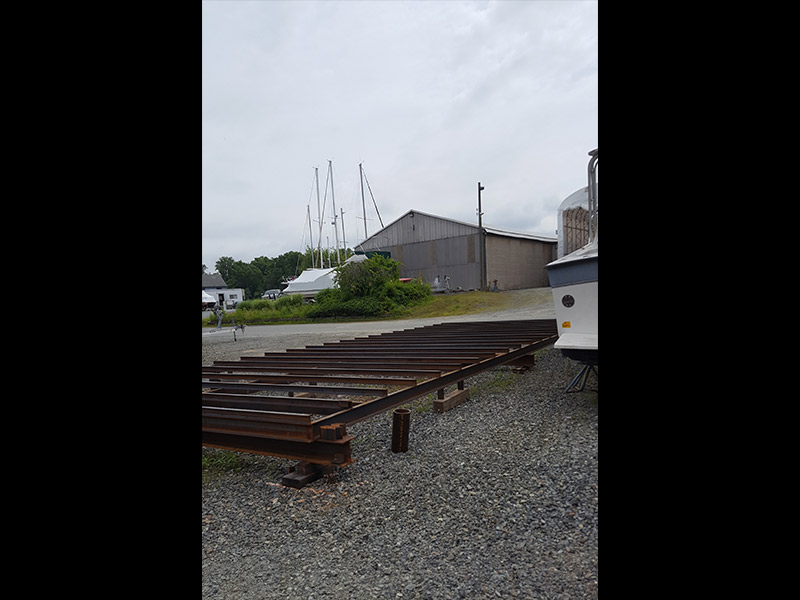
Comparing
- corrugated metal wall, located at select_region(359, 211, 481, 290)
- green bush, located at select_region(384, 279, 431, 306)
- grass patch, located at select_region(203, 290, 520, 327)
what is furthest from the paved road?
corrugated metal wall, located at select_region(359, 211, 481, 290)

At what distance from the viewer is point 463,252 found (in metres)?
28.5

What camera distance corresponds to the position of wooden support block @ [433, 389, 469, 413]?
5957 millimetres

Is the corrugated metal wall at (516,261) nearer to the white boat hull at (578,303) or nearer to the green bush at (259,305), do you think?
the green bush at (259,305)

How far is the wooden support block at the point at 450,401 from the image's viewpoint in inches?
235

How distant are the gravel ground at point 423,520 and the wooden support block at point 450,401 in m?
0.67

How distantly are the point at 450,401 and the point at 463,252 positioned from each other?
2292 cm

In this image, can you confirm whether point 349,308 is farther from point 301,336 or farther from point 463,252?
point 463,252

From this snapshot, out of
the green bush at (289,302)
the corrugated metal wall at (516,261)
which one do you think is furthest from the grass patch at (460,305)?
the green bush at (289,302)
